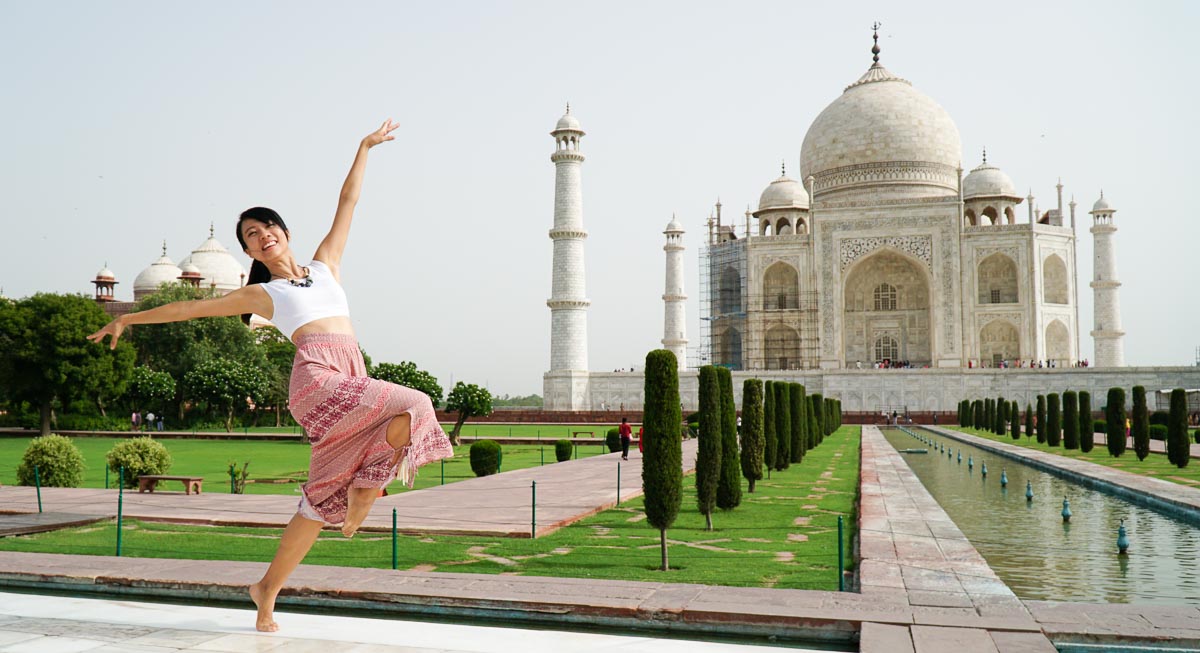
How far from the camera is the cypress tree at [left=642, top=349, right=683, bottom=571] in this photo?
662 cm

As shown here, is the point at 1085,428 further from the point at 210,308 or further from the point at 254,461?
the point at 210,308

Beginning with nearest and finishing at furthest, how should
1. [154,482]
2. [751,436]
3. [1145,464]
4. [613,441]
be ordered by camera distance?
[154,482], [751,436], [1145,464], [613,441]

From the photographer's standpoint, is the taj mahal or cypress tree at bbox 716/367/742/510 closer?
cypress tree at bbox 716/367/742/510

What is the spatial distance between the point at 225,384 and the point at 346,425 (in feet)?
94.0

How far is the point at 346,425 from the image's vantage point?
3164 mm

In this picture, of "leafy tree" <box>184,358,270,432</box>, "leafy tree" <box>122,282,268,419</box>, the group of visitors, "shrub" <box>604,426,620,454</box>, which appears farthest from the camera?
"leafy tree" <box>122,282,268,419</box>

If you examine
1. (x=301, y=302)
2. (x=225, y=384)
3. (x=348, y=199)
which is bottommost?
(x=225, y=384)

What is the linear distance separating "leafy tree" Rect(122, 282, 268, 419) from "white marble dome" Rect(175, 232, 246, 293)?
55.8 ft

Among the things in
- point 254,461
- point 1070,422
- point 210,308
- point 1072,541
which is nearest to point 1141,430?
point 1070,422

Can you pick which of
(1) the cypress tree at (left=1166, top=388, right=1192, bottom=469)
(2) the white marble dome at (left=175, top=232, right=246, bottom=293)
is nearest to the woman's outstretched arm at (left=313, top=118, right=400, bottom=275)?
(1) the cypress tree at (left=1166, top=388, right=1192, bottom=469)

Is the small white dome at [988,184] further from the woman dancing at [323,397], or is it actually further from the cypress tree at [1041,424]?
the woman dancing at [323,397]

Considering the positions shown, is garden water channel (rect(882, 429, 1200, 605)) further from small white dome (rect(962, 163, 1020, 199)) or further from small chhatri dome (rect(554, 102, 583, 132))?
small white dome (rect(962, 163, 1020, 199))

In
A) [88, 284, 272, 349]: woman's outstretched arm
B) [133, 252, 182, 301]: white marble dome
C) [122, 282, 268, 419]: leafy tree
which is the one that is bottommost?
[88, 284, 272, 349]: woman's outstretched arm

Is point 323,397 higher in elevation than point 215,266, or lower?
lower
